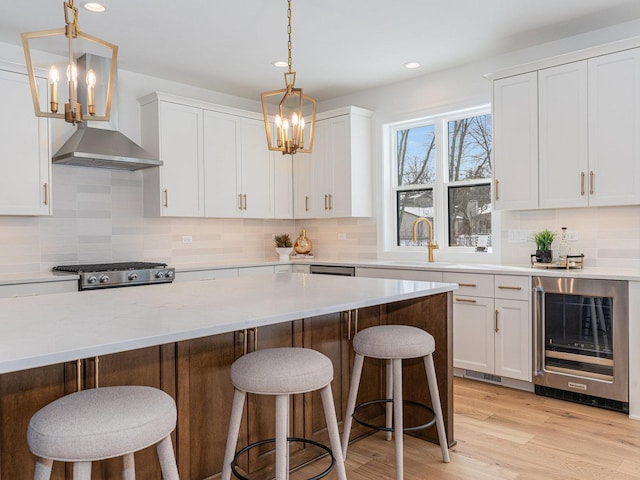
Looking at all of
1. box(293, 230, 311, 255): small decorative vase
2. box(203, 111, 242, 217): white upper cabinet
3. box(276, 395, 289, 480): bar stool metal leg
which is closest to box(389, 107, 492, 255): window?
box(293, 230, 311, 255): small decorative vase

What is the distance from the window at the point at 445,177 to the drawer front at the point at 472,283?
752 millimetres

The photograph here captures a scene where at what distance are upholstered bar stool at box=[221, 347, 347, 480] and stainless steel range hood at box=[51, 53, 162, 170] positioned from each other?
266cm

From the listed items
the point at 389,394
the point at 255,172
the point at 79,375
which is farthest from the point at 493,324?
the point at 79,375

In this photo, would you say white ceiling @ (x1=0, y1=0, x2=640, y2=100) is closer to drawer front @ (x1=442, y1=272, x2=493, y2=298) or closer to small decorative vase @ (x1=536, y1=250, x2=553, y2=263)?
small decorative vase @ (x1=536, y1=250, x2=553, y2=263)

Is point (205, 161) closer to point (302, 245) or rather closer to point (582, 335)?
point (302, 245)

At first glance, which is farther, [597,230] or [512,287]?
[597,230]

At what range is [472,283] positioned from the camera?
12.4ft

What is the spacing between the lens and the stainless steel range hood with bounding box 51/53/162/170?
12.5ft

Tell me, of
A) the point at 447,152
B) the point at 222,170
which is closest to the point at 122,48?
the point at 222,170

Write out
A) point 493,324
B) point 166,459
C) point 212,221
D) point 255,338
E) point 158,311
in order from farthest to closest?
1. point 212,221
2. point 493,324
3. point 255,338
4. point 158,311
5. point 166,459

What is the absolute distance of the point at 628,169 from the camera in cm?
332

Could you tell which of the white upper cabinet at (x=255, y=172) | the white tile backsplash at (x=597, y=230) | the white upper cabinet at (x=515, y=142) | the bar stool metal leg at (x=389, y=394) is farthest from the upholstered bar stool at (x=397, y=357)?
the white upper cabinet at (x=255, y=172)

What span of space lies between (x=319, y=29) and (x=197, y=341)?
2.58 meters

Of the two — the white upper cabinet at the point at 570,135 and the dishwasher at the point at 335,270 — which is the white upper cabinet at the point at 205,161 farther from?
the white upper cabinet at the point at 570,135
